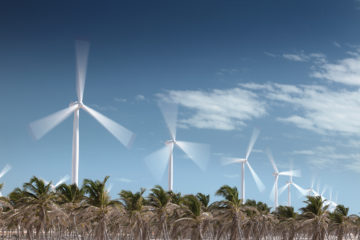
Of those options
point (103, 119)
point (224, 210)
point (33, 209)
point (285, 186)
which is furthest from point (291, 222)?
point (285, 186)

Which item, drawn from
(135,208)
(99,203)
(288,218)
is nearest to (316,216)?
(288,218)

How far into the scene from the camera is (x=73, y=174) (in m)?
67.9

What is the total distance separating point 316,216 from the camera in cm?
8294

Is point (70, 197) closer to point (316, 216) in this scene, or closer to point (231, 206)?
point (231, 206)

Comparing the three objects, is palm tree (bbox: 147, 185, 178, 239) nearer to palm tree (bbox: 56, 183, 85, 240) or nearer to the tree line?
the tree line

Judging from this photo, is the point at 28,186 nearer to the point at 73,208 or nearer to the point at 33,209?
the point at 33,209

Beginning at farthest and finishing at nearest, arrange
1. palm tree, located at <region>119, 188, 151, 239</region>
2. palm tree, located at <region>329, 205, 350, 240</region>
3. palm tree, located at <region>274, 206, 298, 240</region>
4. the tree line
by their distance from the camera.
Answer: palm tree, located at <region>329, 205, 350, 240</region>, palm tree, located at <region>274, 206, 298, 240</region>, palm tree, located at <region>119, 188, 151, 239</region>, the tree line

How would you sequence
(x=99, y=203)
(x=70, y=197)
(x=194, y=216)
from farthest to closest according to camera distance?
(x=70, y=197)
(x=194, y=216)
(x=99, y=203)

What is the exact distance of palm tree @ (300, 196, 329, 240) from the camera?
3260 inches

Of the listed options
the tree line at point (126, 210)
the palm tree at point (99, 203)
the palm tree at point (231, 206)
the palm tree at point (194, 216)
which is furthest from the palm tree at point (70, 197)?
the palm tree at point (231, 206)

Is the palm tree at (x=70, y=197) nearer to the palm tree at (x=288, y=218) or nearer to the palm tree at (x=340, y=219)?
the palm tree at (x=288, y=218)

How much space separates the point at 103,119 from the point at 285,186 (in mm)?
116940

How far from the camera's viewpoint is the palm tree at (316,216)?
8281 centimetres

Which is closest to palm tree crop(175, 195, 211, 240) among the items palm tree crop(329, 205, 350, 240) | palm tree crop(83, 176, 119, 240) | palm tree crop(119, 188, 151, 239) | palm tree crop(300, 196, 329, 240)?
palm tree crop(119, 188, 151, 239)
